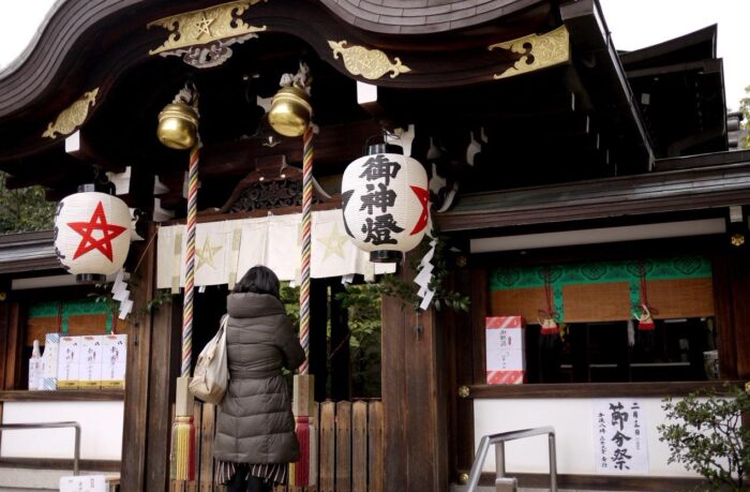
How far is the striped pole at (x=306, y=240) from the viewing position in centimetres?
705

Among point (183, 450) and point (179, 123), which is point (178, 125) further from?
point (183, 450)

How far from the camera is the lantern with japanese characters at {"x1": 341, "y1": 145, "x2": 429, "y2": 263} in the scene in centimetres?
653

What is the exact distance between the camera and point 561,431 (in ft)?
22.6

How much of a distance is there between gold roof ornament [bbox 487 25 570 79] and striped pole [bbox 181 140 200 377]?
3415 mm

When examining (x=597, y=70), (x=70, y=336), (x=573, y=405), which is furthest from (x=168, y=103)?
(x=573, y=405)

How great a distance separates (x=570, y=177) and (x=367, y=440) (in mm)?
3851

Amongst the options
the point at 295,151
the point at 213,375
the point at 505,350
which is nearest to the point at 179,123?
the point at 295,151

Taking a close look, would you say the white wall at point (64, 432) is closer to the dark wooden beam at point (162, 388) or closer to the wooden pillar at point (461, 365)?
the dark wooden beam at point (162, 388)

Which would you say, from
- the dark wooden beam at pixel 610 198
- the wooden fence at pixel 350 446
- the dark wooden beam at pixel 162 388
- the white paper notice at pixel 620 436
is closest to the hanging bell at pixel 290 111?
the dark wooden beam at pixel 610 198

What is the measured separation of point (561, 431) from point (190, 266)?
393 centimetres

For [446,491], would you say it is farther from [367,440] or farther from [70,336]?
[70,336]

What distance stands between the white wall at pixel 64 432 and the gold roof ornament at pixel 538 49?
19.2ft

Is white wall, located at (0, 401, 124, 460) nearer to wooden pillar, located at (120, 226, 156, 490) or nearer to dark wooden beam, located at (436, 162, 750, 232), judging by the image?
wooden pillar, located at (120, 226, 156, 490)

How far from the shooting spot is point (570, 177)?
8.86 meters
